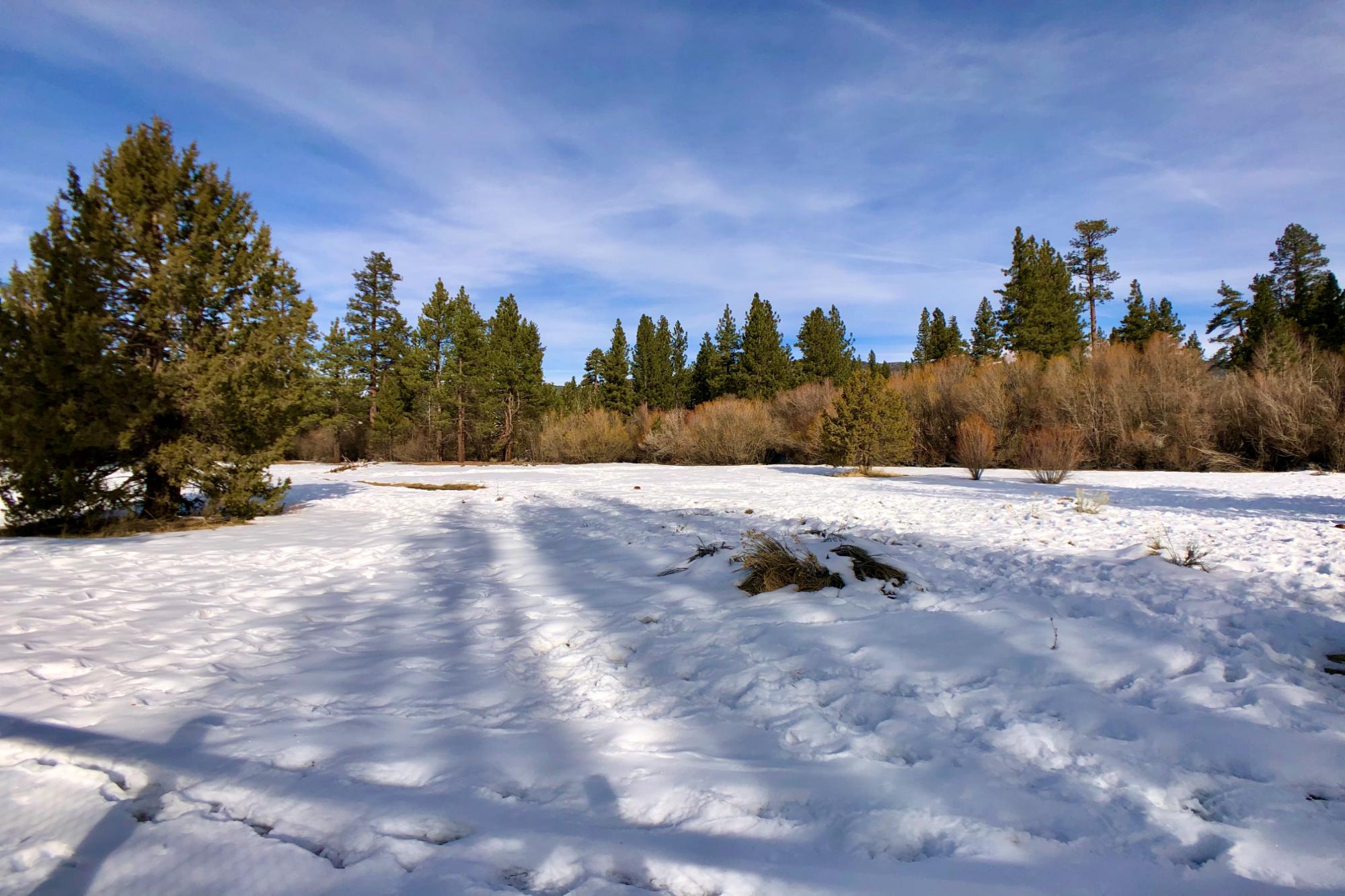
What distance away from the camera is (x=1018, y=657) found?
132 inches

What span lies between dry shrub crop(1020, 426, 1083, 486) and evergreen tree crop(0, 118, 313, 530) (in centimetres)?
1655

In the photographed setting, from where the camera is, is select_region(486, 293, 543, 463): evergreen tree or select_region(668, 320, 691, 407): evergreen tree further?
select_region(668, 320, 691, 407): evergreen tree

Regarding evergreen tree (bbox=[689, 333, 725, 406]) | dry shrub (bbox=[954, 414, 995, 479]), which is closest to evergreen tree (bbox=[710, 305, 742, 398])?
evergreen tree (bbox=[689, 333, 725, 406])

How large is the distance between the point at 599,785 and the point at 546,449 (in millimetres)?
31654

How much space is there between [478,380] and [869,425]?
24.4m

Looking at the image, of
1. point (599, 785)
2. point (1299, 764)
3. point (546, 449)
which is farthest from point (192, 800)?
point (546, 449)

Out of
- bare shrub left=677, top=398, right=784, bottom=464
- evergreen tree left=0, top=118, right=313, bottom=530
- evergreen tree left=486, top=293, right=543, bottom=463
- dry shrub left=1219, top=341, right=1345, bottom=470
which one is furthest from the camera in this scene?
evergreen tree left=486, top=293, right=543, bottom=463

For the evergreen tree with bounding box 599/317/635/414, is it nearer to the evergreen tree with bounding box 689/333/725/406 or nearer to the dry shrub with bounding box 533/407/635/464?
the evergreen tree with bounding box 689/333/725/406

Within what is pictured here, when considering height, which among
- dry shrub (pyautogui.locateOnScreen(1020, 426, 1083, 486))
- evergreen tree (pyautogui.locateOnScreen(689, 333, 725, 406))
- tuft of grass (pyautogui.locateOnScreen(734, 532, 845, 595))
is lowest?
tuft of grass (pyautogui.locateOnScreen(734, 532, 845, 595))

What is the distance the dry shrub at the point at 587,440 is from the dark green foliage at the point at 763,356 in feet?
39.7

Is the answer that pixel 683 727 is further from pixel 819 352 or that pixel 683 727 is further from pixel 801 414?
pixel 819 352

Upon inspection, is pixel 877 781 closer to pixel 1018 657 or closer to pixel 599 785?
pixel 599 785

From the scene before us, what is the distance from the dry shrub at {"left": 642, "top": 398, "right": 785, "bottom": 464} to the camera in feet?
92.7

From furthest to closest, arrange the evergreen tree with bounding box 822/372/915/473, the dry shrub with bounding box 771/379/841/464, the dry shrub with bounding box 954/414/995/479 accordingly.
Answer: the dry shrub with bounding box 771/379/841/464, the evergreen tree with bounding box 822/372/915/473, the dry shrub with bounding box 954/414/995/479
